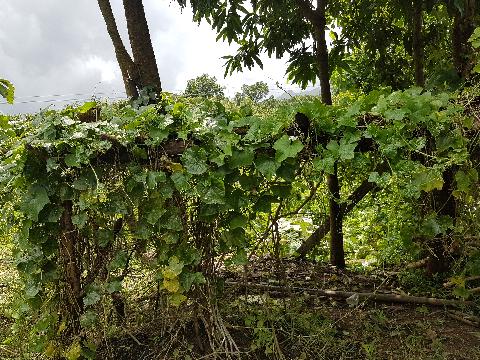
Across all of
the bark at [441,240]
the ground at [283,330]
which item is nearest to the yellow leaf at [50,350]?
the ground at [283,330]

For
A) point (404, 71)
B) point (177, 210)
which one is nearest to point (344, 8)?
point (404, 71)

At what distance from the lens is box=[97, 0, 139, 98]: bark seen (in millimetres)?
4426

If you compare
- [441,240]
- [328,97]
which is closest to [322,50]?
[328,97]

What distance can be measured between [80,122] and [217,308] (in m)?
1.46

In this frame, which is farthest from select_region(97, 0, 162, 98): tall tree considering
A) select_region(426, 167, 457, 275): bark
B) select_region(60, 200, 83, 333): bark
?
select_region(426, 167, 457, 275): bark

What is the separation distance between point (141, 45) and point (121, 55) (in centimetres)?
25

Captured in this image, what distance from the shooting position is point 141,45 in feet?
14.5

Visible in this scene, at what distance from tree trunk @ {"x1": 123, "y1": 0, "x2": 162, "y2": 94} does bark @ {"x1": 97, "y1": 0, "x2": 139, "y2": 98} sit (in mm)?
70

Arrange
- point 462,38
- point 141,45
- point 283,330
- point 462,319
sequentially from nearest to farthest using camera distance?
1. point 283,330
2. point 462,319
3. point 462,38
4. point 141,45

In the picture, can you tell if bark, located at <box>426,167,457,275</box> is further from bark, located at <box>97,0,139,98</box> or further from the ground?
bark, located at <box>97,0,139,98</box>

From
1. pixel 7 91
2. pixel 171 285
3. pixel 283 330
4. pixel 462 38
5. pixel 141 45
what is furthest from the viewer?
pixel 141 45

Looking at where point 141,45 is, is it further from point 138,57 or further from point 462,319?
point 462,319

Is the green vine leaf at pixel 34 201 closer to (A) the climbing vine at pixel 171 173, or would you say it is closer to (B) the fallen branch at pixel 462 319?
(A) the climbing vine at pixel 171 173

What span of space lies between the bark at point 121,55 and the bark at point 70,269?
187 cm
